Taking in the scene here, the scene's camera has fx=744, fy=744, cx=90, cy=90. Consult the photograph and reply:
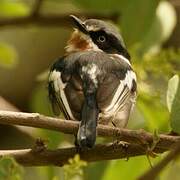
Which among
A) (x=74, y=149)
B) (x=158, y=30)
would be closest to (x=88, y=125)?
(x=74, y=149)

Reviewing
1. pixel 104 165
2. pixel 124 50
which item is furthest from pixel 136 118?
pixel 104 165

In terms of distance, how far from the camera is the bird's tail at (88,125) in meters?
2.42

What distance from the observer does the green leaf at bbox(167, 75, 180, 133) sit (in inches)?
92.6

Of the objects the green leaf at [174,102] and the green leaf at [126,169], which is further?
the green leaf at [126,169]

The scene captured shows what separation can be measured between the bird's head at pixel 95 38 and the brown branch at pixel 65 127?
4.18ft

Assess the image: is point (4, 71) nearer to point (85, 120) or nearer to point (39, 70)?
point (39, 70)

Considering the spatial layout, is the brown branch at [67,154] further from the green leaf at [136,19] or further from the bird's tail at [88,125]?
the green leaf at [136,19]

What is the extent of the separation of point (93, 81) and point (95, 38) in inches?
27.8

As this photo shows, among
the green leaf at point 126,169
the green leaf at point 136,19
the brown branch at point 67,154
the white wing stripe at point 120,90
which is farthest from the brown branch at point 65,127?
the green leaf at point 136,19

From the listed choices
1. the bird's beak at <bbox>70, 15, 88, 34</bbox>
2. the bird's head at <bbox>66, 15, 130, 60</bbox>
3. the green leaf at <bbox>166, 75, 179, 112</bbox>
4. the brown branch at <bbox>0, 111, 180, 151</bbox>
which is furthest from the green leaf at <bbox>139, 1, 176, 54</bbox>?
the brown branch at <bbox>0, 111, 180, 151</bbox>

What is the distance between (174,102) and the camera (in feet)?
7.84

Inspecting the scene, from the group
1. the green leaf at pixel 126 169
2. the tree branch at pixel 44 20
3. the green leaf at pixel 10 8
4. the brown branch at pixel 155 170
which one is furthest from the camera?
the tree branch at pixel 44 20

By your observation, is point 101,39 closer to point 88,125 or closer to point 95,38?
point 95,38

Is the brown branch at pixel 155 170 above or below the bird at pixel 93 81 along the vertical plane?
below
